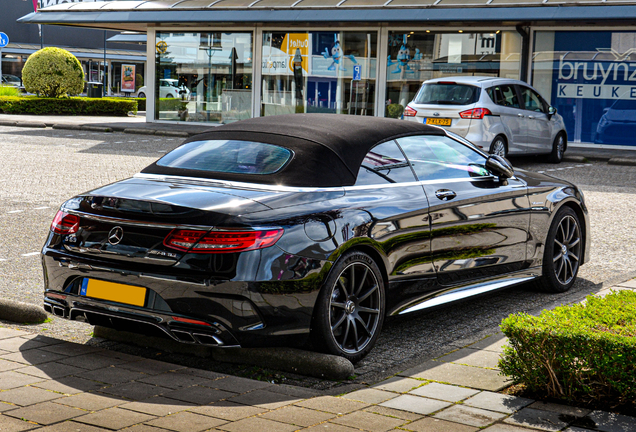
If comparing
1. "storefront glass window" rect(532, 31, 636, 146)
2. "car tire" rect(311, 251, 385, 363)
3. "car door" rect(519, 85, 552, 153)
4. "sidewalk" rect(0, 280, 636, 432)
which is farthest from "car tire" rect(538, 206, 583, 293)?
"storefront glass window" rect(532, 31, 636, 146)

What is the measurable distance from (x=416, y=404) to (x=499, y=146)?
12080 mm

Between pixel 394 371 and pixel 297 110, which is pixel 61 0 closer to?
pixel 297 110

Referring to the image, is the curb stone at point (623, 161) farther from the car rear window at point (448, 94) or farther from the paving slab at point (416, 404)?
the paving slab at point (416, 404)

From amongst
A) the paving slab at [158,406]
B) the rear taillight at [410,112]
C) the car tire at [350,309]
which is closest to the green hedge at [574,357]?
the car tire at [350,309]

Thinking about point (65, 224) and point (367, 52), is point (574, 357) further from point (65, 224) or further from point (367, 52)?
point (367, 52)

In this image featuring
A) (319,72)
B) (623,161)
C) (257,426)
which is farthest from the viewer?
(319,72)

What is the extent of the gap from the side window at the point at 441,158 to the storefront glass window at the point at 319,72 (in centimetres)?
1766

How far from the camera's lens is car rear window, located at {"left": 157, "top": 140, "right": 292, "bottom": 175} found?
15.7 feet

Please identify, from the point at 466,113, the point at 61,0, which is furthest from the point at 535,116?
the point at 61,0

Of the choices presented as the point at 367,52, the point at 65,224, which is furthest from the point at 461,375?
the point at 367,52

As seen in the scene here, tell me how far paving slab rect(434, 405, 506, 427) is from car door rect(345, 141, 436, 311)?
1.17 meters

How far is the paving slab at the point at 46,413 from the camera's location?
3568 mm

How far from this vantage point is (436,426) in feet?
11.7

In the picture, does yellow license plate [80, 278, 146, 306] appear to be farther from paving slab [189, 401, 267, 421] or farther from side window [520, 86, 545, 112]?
side window [520, 86, 545, 112]
